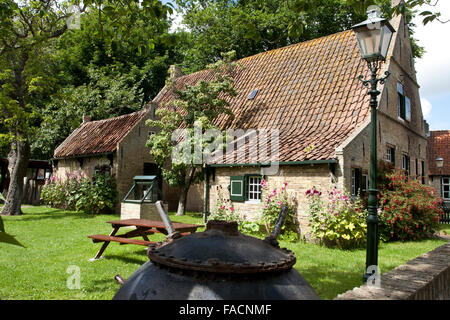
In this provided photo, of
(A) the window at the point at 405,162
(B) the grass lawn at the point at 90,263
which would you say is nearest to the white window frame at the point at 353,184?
(B) the grass lawn at the point at 90,263

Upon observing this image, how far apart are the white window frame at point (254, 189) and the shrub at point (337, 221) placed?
2357mm

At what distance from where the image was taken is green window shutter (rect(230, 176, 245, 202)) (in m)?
11.9

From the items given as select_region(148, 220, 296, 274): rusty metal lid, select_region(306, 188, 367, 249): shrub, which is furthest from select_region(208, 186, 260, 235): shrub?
select_region(148, 220, 296, 274): rusty metal lid

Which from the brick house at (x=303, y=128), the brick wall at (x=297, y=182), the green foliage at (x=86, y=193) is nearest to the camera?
the brick wall at (x=297, y=182)

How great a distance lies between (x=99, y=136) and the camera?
1816cm

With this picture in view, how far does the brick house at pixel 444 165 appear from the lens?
24.5 metres

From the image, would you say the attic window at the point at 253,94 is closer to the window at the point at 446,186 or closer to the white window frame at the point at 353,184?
the white window frame at the point at 353,184

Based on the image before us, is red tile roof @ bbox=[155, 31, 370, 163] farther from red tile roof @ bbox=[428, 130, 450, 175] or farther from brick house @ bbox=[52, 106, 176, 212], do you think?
red tile roof @ bbox=[428, 130, 450, 175]

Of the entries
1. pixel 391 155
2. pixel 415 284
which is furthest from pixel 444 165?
pixel 415 284

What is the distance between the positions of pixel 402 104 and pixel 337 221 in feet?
29.9

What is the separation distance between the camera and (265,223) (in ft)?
35.4

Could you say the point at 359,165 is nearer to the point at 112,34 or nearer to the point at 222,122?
the point at 222,122

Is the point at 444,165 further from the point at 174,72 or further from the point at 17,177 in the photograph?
the point at 17,177

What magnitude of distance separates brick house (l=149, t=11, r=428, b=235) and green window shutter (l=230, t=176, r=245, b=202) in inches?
1.4
